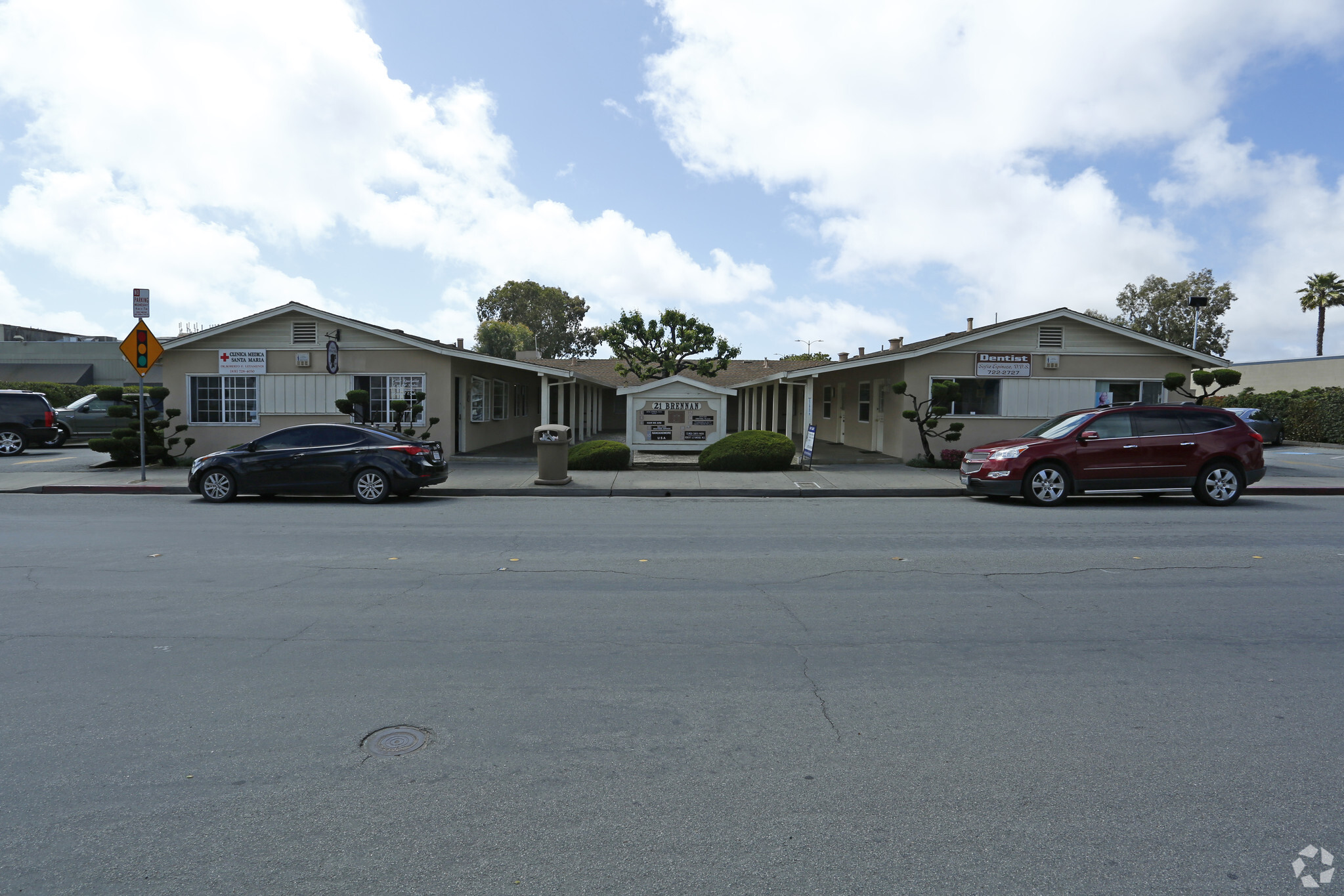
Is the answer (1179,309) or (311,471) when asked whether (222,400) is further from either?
(1179,309)

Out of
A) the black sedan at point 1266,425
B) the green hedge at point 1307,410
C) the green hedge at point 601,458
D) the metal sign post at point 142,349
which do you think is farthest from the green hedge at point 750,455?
Result: the green hedge at point 1307,410

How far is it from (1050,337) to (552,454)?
1322 centimetres

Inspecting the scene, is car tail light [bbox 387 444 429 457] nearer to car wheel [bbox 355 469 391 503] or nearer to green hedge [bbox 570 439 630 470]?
car wheel [bbox 355 469 391 503]

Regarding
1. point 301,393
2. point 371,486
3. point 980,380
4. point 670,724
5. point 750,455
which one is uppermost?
point 980,380

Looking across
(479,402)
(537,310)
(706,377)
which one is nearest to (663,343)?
(706,377)

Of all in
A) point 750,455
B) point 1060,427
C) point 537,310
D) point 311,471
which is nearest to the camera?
point 311,471

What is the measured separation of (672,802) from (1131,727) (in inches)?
96.0

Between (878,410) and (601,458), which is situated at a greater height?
(878,410)

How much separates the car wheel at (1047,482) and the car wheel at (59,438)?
25901 mm

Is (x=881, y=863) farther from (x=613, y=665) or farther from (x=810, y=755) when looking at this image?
(x=613, y=665)

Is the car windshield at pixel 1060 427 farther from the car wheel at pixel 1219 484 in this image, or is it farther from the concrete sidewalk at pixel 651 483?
the car wheel at pixel 1219 484

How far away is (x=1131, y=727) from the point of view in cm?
427

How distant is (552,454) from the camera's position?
54.0ft

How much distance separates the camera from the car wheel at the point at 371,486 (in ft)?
46.4
